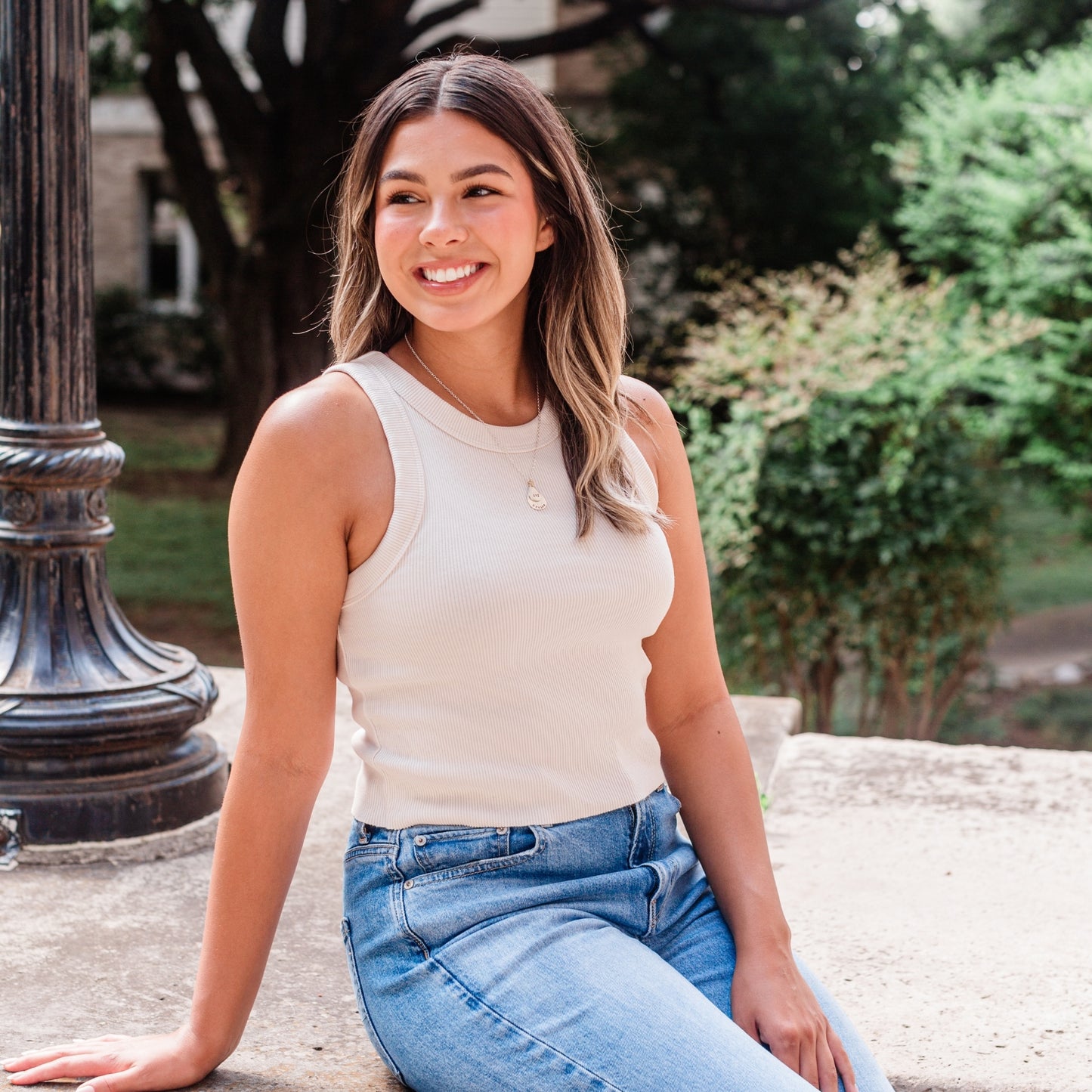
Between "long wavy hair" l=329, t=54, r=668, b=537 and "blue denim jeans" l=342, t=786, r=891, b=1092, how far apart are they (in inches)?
19.1

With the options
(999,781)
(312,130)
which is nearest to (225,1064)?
(999,781)

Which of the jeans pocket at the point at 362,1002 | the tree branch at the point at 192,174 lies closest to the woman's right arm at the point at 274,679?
the jeans pocket at the point at 362,1002

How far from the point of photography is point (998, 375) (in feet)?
24.0

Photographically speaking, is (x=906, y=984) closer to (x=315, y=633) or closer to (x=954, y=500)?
(x=315, y=633)

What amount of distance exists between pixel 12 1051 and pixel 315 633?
0.91 metres

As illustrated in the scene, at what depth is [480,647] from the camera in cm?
185

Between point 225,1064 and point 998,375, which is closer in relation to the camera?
point 225,1064

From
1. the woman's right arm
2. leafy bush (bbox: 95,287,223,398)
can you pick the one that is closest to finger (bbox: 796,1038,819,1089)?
the woman's right arm

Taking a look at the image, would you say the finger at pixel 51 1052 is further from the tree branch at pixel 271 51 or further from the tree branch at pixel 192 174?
the tree branch at pixel 192 174

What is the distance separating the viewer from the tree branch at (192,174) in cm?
1089

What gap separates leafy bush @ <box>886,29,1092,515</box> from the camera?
743 centimetres

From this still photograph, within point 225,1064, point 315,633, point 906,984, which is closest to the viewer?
point 315,633

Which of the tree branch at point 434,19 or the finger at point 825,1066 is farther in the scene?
the tree branch at point 434,19

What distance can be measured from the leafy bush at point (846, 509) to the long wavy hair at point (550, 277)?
325 centimetres
